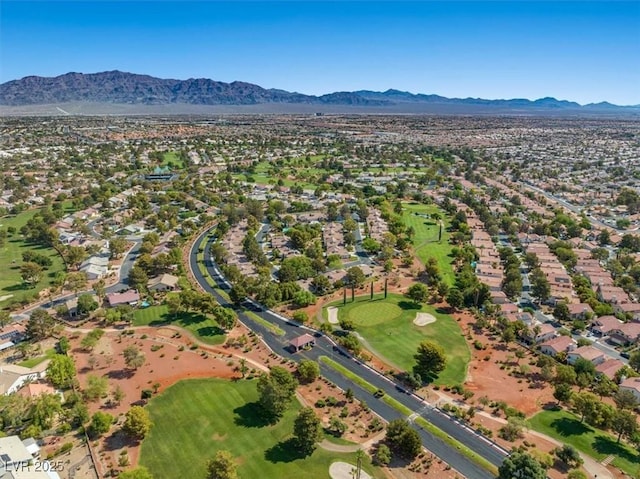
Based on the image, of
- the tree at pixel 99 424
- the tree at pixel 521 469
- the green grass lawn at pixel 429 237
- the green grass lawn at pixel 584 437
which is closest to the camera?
the tree at pixel 521 469

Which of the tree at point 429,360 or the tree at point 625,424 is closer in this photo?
the tree at point 625,424

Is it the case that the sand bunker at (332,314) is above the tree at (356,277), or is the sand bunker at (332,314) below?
below

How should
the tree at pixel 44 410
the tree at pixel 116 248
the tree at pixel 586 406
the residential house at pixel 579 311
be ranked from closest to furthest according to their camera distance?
the tree at pixel 44 410
the tree at pixel 586 406
the residential house at pixel 579 311
the tree at pixel 116 248

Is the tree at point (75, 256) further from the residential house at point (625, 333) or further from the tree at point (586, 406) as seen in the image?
the residential house at point (625, 333)

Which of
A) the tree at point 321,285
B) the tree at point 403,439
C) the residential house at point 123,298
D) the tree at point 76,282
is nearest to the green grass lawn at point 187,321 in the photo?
the residential house at point 123,298

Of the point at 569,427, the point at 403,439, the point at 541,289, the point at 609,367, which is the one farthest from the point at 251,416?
the point at 541,289

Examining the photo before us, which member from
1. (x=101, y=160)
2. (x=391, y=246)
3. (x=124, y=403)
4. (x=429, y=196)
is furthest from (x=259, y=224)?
(x=101, y=160)

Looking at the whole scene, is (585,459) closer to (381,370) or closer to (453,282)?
(381,370)

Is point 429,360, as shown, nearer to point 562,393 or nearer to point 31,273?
point 562,393
